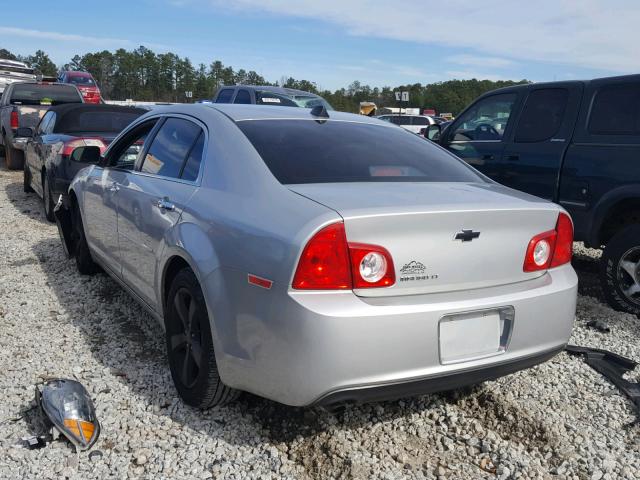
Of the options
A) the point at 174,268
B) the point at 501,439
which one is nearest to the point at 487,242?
the point at 501,439

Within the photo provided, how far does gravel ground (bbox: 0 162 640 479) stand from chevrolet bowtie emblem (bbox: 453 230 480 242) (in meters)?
1.01

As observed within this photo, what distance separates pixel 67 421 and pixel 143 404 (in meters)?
0.44

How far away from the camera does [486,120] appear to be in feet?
21.5

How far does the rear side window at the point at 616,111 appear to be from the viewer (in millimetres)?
5035

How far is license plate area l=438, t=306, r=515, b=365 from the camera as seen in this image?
8.43 feet

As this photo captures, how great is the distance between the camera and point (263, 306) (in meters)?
2.52

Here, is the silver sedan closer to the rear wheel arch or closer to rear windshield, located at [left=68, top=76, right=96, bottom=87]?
the rear wheel arch

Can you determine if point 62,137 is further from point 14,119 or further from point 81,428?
point 81,428

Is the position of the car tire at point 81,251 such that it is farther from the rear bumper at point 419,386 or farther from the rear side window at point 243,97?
the rear side window at point 243,97

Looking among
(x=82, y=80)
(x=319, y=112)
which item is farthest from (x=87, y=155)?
(x=82, y=80)

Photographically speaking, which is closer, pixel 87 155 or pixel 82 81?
pixel 87 155

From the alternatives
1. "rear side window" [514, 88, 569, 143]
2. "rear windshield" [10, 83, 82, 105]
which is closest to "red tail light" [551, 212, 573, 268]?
"rear side window" [514, 88, 569, 143]

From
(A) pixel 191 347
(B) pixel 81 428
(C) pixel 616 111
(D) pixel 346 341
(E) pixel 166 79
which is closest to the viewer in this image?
(D) pixel 346 341

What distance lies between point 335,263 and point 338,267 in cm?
2
